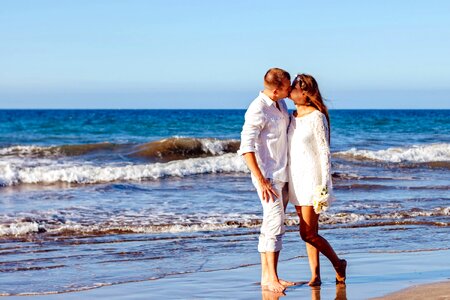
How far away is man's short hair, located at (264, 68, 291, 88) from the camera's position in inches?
253

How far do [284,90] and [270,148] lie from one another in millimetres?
492

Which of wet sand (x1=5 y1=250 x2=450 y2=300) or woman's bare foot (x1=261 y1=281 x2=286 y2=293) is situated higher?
woman's bare foot (x1=261 y1=281 x2=286 y2=293)

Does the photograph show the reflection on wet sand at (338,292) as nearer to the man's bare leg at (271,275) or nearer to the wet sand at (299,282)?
the wet sand at (299,282)

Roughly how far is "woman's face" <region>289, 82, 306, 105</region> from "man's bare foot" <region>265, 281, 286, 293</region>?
1506 millimetres

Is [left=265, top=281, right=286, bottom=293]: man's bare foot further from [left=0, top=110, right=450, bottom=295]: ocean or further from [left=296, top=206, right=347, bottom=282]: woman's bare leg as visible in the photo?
[left=0, top=110, right=450, bottom=295]: ocean

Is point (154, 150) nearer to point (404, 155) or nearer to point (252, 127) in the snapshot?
point (404, 155)

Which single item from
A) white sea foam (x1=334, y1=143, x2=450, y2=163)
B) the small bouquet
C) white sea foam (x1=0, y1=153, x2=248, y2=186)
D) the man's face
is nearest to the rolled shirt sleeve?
the man's face

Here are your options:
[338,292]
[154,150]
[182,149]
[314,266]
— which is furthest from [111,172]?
[338,292]

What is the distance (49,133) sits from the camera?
3888cm

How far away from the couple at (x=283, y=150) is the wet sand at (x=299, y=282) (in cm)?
36

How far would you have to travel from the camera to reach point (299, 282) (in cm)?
682

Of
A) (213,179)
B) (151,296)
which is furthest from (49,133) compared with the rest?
(151,296)

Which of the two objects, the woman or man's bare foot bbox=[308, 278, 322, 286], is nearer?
the woman

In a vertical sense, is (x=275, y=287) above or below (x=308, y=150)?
below
